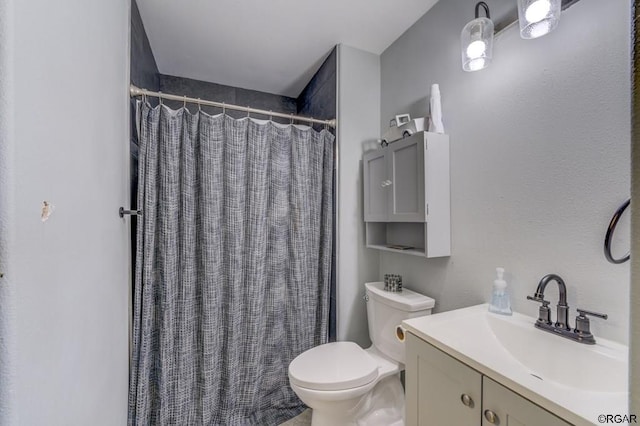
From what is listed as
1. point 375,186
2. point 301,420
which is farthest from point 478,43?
point 301,420

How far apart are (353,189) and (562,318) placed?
3.96 ft

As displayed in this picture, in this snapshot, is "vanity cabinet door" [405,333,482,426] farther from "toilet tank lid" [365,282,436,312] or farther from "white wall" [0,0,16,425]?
"white wall" [0,0,16,425]

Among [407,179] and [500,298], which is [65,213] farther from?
[500,298]

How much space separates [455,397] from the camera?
786 mm

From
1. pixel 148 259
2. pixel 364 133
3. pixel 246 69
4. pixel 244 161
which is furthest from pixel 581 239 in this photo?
pixel 246 69

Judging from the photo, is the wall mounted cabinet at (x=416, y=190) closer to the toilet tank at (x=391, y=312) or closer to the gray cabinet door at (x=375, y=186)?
the gray cabinet door at (x=375, y=186)

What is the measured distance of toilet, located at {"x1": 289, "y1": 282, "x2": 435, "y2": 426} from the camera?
122 cm

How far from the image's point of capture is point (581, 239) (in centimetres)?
88

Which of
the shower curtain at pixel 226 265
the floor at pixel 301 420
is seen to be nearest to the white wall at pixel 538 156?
the shower curtain at pixel 226 265

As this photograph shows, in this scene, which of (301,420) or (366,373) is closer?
(366,373)

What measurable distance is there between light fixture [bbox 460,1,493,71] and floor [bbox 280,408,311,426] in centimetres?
203

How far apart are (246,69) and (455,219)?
1.85 meters

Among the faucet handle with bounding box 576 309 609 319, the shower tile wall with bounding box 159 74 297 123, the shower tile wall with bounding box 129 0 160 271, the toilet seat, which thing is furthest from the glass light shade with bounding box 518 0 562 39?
the shower tile wall with bounding box 159 74 297 123

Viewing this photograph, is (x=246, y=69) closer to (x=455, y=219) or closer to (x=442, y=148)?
(x=442, y=148)
